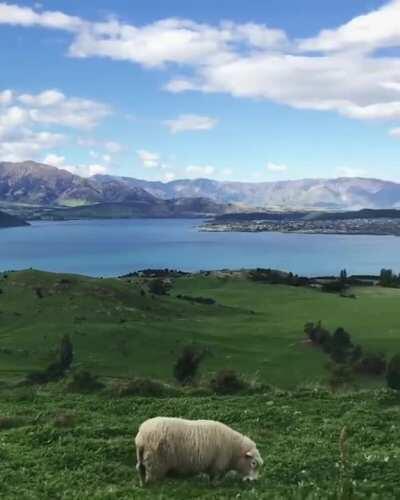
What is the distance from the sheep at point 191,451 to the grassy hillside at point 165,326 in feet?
127

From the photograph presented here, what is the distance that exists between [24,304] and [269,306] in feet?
171

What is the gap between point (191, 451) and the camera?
13.6 m

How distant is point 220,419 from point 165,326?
66974 millimetres

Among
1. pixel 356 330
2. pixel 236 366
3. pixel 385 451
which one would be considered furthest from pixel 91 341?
pixel 385 451

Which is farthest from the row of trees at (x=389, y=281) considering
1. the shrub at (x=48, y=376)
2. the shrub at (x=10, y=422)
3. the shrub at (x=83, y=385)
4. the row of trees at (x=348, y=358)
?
the shrub at (x=10, y=422)

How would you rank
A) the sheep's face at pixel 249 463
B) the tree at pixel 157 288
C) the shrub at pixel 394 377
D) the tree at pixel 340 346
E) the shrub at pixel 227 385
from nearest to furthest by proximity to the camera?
the sheep's face at pixel 249 463 → the shrub at pixel 227 385 → the shrub at pixel 394 377 → the tree at pixel 340 346 → the tree at pixel 157 288

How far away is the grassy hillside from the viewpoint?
6303cm

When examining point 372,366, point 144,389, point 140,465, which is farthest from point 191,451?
point 372,366

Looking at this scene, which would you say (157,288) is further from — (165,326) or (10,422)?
(10,422)

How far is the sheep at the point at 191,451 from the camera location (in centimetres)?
1342

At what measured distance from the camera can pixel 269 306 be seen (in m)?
123

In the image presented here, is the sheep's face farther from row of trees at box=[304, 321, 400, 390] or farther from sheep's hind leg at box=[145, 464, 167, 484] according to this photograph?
row of trees at box=[304, 321, 400, 390]

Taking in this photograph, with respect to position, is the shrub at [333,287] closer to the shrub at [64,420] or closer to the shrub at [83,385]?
the shrub at [83,385]

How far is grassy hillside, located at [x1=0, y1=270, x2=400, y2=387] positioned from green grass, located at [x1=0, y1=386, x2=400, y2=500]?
3081 cm
